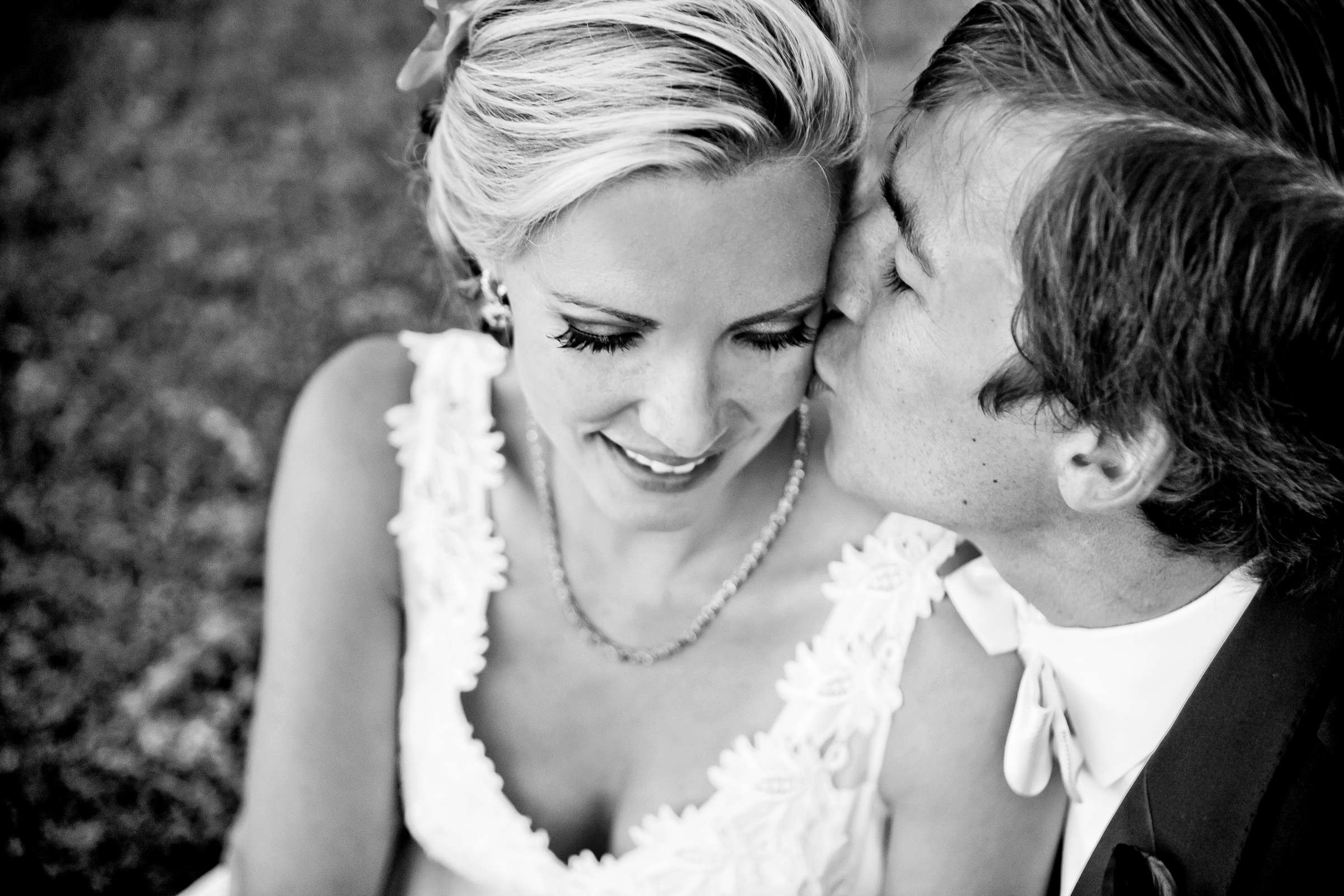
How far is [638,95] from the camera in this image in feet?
5.65

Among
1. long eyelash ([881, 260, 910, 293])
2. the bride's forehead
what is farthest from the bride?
long eyelash ([881, 260, 910, 293])

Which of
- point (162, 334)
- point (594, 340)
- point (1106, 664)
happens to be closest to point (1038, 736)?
point (1106, 664)

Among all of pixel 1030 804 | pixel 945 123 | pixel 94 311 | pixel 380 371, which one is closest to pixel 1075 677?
pixel 1030 804

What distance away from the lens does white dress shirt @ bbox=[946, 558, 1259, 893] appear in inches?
79.0

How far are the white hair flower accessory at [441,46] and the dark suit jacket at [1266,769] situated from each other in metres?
1.63

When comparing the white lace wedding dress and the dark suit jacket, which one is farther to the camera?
the white lace wedding dress

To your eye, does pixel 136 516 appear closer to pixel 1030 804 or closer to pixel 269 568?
pixel 269 568

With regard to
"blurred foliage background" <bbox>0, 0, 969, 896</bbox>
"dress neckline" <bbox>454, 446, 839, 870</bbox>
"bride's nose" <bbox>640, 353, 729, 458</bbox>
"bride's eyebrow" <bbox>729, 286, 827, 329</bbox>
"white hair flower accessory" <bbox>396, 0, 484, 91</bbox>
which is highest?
"white hair flower accessory" <bbox>396, 0, 484, 91</bbox>

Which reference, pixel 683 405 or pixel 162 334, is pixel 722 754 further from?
pixel 162 334

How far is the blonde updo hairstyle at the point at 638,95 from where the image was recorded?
1719mm

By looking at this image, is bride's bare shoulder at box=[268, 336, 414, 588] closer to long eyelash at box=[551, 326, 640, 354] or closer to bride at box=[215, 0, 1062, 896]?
bride at box=[215, 0, 1062, 896]

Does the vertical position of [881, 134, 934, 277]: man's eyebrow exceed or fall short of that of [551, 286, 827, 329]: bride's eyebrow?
it exceeds it

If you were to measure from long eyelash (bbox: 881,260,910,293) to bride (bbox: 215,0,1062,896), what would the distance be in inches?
5.2

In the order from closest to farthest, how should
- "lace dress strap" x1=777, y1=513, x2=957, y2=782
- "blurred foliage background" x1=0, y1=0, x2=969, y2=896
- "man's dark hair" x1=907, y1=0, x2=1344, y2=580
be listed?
"man's dark hair" x1=907, y1=0, x2=1344, y2=580, "lace dress strap" x1=777, y1=513, x2=957, y2=782, "blurred foliage background" x1=0, y1=0, x2=969, y2=896
